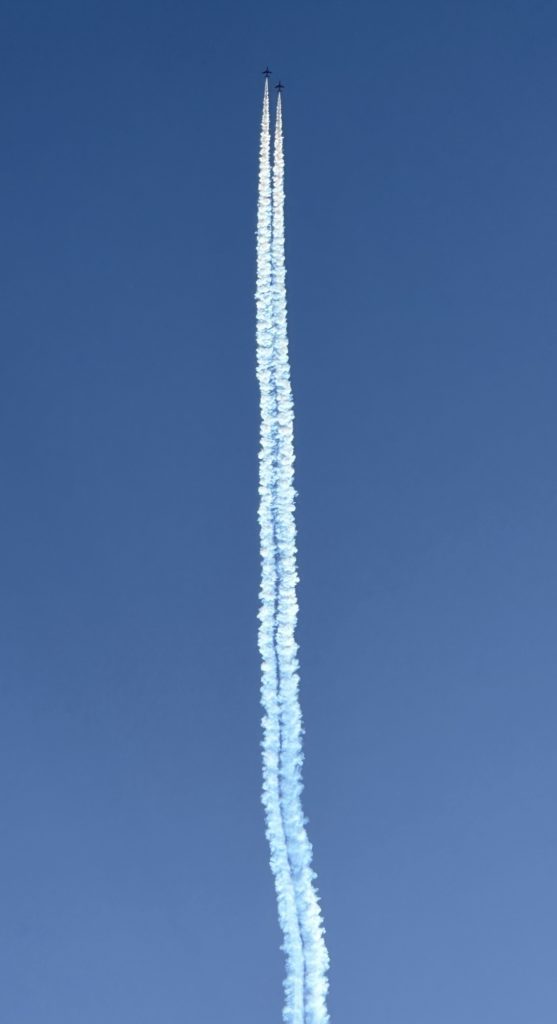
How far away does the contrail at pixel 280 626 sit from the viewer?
1555cm

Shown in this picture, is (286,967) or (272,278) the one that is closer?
(286,967)

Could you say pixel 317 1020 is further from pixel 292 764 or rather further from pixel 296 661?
pixel 296 661

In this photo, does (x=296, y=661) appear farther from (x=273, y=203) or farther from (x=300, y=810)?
(x=273, y=203)

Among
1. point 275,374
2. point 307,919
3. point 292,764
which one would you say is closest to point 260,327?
point 275,374

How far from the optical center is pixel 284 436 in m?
16.6

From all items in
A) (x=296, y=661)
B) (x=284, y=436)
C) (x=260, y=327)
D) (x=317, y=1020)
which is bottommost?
(x=317, y=1020)

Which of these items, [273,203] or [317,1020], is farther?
[273,203]

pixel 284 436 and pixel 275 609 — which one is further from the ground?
pixel 284 436

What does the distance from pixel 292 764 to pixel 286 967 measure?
186 cm

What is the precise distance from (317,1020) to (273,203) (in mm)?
7926

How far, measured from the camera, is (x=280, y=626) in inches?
637

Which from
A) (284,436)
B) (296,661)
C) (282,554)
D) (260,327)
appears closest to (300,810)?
(296,661)

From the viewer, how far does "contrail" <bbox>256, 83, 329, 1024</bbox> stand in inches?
612

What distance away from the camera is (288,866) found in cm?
1578
